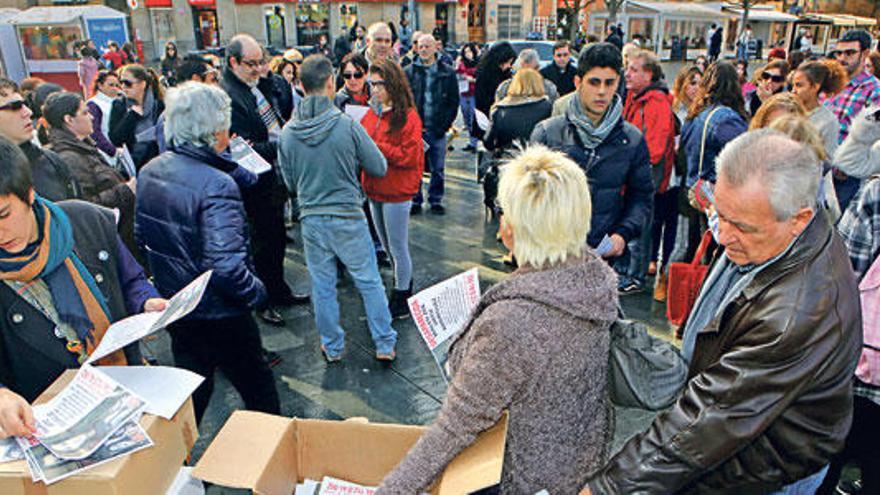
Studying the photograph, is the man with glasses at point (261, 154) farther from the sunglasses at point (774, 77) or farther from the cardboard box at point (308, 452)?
the sunglasses at point (774, 77)

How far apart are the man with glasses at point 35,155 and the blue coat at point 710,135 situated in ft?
13.3

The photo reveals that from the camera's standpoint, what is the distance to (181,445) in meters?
1.73

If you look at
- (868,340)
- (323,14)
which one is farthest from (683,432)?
(323,14)

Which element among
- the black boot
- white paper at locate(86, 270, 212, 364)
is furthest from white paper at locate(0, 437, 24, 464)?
the black boot

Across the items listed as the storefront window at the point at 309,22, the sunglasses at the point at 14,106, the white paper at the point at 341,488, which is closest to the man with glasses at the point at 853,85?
the white paper at the point at 341,488

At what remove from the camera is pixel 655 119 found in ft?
15.0

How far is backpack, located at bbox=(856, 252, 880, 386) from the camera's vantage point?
1999 mm

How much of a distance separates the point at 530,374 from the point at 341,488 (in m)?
0.80

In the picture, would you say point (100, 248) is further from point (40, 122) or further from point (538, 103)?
point (538, 103)

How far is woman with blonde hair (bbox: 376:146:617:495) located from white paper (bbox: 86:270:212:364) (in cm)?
82

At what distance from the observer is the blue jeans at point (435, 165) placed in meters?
6.79

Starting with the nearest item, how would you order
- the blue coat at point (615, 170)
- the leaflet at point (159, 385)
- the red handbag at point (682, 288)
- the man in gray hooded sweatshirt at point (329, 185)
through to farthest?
the leaflet at point (159, 385)
the red handbag at point (682, 288)
the blue coat at point (615, 170)
the man in gray hooded sweatshirt at point (329, 185)

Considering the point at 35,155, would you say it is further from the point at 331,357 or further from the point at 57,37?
the point at 57,37

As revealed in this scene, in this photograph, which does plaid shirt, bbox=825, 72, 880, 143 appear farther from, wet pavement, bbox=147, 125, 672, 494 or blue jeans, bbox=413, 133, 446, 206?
blue jeans, bbox=413, 133, 446, 206
